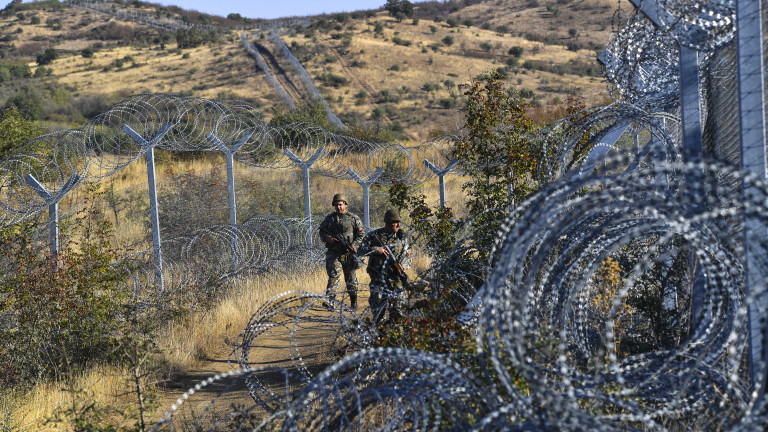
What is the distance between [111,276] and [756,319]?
5.79 meters

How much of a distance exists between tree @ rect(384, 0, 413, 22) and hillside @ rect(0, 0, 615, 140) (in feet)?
2.69

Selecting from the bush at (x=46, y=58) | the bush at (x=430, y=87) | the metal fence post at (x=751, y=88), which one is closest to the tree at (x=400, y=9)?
the bush at (x=430, y=87)

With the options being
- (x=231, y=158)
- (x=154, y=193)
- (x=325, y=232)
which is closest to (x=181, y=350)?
(x=154, y=193)

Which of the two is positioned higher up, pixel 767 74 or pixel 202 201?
pixel 767 74

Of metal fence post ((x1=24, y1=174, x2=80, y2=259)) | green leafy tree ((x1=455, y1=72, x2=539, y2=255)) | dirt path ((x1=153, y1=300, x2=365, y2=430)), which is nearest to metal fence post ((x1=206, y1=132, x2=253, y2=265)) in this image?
dirt path ((x1=153, y1=300, x2=365, y2=430))

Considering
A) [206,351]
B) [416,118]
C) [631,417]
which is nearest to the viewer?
[631,417]

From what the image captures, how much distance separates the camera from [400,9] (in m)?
72.7

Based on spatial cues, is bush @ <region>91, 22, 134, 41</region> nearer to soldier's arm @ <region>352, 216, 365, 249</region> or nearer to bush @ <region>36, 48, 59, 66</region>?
bush @ <region>36, 48, 59, 66</region>

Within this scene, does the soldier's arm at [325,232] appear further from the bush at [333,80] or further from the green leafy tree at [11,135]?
the bush at [333,80]

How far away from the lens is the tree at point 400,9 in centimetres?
7269

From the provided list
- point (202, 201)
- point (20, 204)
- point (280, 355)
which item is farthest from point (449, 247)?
point (202, 201)

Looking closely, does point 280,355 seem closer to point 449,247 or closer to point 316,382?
point 449,247

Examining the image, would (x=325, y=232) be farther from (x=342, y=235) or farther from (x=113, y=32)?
(x=113, y=32)

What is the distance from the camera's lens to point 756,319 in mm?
3570
